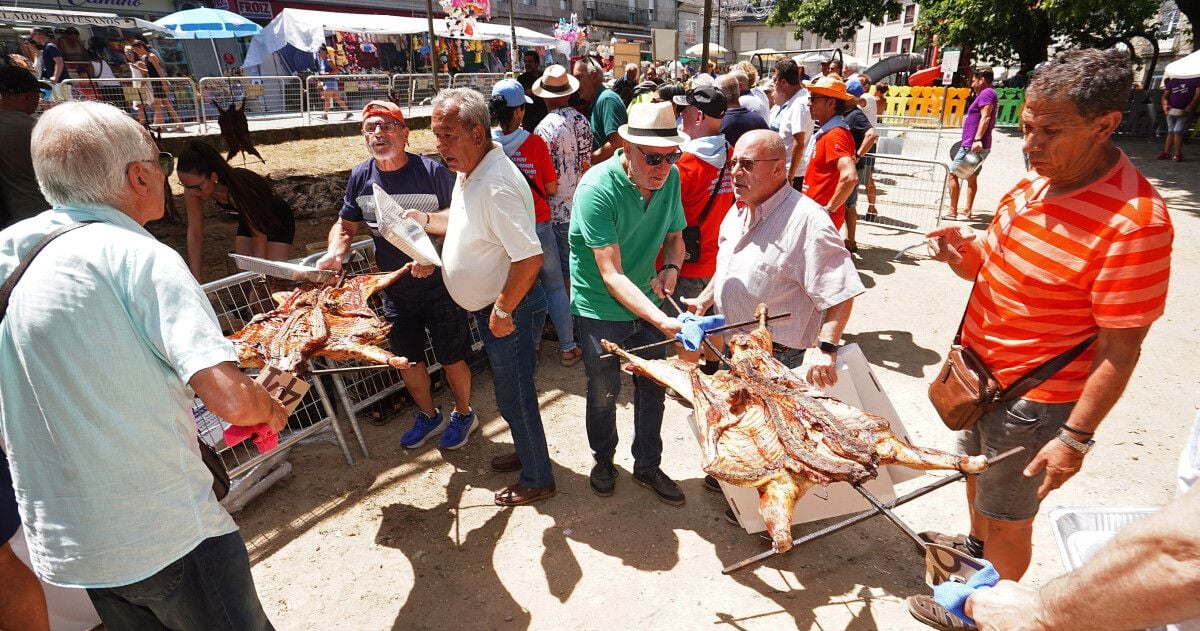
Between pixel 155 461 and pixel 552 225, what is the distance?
12.5ft

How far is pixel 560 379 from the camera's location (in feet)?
16.8

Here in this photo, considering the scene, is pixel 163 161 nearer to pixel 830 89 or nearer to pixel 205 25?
pixel 830 89

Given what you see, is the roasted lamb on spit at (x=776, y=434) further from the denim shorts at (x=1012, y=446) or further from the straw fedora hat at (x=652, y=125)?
the straw fedora hat at (x=652, y=125)

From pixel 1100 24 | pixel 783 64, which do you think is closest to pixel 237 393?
pixel 783 64

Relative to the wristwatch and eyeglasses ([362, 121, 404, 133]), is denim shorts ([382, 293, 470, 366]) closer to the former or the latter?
eyeglasses ([362, 121, 404, 133])

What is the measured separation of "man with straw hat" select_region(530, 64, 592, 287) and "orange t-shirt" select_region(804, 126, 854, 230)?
2103mm

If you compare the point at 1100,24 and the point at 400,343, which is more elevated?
the point at 1100,24

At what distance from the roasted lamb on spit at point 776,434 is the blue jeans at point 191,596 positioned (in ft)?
5.38

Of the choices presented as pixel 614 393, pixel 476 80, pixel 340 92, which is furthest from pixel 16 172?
pixel 476 80

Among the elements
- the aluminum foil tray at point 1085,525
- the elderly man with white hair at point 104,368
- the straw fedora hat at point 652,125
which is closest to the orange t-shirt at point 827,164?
the straw fedora hat at point 652,125

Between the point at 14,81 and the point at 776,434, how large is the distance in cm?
605

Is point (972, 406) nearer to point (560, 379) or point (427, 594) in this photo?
point (427, 594)

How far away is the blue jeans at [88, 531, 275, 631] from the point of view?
1.82m

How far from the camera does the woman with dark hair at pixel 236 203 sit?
3.98 m
